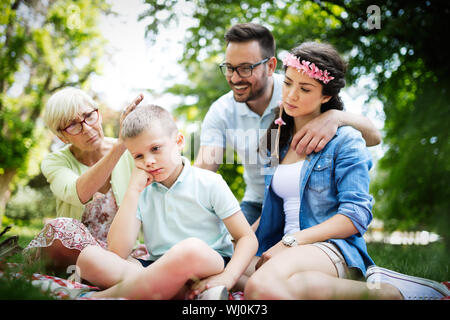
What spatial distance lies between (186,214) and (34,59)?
1206 centimetres

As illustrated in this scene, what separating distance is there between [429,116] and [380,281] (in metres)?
3.92

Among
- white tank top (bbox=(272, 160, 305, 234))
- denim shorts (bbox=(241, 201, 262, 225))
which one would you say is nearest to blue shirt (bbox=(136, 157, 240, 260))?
white tank top (bbox=(272, 160, 305, 234))

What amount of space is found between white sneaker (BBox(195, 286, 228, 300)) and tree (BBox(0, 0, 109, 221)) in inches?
395

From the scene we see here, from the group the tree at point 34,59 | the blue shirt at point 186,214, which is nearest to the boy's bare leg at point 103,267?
the blue shirt at point 186,214

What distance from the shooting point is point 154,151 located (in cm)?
204

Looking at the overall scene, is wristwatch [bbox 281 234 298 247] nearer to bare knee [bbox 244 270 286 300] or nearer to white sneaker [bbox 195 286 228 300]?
bare knee [bbox 244 270 286 300]

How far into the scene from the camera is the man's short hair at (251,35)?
306 centimetres

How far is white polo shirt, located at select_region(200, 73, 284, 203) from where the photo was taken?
3166 millimetres

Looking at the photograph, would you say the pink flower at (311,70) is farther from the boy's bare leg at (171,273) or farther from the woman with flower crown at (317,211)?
the boy's bare leg at (171,273)

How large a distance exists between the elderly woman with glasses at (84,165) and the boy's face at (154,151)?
32cm

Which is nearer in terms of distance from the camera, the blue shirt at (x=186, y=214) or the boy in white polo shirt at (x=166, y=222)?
the boy in white polo shirt at (x=166, y=222)

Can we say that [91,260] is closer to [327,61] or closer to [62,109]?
[62,109]

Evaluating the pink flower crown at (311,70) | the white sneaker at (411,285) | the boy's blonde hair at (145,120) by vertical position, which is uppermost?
the pink flower crown at (311,70)

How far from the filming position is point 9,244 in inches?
94.1
